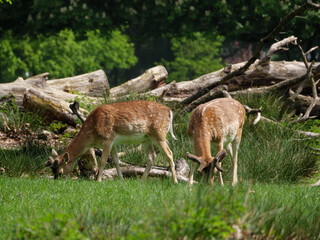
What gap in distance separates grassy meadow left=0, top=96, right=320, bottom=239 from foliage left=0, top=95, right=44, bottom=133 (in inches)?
80.8

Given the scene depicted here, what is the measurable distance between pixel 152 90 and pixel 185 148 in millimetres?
4905

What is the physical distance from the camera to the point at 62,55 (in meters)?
36.9

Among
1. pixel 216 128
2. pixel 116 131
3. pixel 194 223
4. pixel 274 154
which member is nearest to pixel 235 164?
pixel 216 128

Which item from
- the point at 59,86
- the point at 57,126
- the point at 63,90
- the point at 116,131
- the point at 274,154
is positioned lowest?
the point at 274,154

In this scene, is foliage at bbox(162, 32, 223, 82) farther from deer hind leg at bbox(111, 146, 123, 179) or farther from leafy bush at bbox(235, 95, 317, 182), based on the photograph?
deer hind leg at bbox(111, 146, 123, 179)

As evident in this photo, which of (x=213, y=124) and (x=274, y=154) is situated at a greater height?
(x=213, y=124)

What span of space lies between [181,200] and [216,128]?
4.86 m

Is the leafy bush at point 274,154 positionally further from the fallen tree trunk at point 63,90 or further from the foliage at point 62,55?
the foliage at point 62,55

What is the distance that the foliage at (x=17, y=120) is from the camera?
15.6 meters

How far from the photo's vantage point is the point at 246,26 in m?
23.7

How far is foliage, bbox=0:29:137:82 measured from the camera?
3300 cm

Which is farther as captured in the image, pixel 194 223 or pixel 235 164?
pixel 235 164

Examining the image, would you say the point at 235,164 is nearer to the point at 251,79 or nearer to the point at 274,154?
the point at 274,154

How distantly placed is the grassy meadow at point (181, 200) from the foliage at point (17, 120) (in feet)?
6.73
